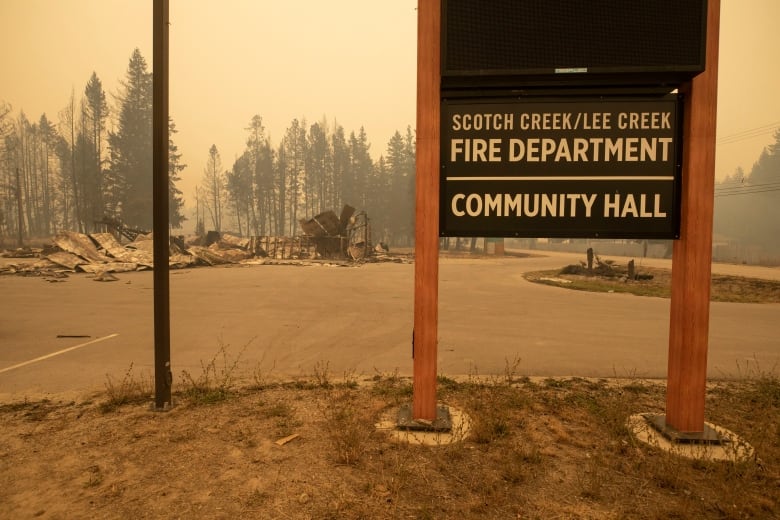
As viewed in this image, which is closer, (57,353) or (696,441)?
(696,441)

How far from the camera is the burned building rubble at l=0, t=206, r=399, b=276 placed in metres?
23.6

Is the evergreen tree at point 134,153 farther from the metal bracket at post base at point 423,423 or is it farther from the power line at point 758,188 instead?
the power line at point 758,188

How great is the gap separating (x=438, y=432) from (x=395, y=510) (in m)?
1.26

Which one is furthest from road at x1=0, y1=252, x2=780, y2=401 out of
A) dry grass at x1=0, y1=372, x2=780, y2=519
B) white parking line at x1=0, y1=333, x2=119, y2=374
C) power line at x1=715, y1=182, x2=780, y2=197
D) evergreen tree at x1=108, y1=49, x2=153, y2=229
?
power line at x1=715, y1=182, x2=780, y2=197

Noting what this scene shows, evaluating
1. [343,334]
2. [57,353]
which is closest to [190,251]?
[57,353]

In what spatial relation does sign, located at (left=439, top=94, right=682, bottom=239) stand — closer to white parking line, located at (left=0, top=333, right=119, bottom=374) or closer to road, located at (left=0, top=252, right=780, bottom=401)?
road, located at (left=0, top=252, right=780, bottom=401)

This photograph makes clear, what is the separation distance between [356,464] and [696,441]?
3205mm

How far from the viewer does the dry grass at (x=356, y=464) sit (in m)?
2.81

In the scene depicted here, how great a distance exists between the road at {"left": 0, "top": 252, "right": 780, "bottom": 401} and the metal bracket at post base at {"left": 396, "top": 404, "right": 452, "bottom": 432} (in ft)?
5.99

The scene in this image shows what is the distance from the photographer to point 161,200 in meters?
4.39

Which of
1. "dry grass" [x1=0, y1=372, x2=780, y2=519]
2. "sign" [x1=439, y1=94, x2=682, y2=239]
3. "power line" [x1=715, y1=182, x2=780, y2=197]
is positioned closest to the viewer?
"dry grass" [x1=0, y1=372, x2=780, y2=519]

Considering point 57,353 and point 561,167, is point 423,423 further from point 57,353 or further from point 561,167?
point 57,353

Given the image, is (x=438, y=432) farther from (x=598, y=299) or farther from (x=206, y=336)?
(x=598, y=299)

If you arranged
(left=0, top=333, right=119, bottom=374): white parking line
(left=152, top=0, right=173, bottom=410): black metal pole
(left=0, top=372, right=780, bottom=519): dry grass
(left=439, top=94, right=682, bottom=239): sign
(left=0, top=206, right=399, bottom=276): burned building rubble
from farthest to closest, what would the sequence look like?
(left=0, top=206, right=399, bottom=276): burned building rubble → (left=0, top=333, right=119, bottom=374): white parking line → (left=152, top=0, right=173, bottom=410): black metal pole → (left=439, top=94, right=682, bottom=239): sign → (left=0, top=372, right=780, bottom=519): dry grass
